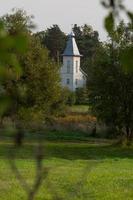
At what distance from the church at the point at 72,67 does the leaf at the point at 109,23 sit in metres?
70.7

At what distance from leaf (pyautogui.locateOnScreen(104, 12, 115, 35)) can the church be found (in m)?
70.7

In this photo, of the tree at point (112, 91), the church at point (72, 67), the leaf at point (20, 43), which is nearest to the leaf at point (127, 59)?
the leaf at point (20, 43)

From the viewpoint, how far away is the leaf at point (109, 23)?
51.9 inches

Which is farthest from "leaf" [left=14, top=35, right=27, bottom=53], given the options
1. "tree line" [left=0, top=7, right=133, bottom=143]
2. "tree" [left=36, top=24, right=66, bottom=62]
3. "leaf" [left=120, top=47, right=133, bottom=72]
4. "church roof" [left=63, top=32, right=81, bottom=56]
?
"tree" [left=36, top=24, right=66, bottom=62]

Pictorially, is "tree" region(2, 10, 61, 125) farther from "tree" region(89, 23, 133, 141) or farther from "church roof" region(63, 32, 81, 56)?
"church roof" region(63, 32, 81, 56)

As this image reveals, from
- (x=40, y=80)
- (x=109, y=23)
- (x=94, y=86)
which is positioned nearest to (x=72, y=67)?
(x=40, y=80)

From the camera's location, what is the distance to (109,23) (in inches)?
52.3

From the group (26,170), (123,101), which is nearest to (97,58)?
(123,101)

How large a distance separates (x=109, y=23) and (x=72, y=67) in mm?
74459

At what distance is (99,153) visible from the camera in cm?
2445

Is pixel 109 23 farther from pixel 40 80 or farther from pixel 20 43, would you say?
pixel 40 80

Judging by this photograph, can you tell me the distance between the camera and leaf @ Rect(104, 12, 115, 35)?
132cm

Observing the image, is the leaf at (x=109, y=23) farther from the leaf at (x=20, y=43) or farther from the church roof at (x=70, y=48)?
the church roof at (x=70, y=48)

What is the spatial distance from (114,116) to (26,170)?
15003mm
